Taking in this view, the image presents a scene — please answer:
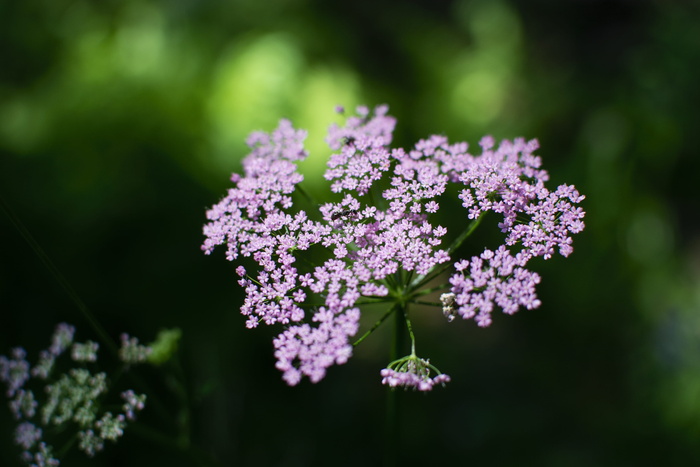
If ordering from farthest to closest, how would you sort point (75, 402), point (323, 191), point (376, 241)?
point (323, 191)
point (75, 402)
point (376, 241)

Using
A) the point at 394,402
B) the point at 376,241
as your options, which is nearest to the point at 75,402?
the point at 394,402

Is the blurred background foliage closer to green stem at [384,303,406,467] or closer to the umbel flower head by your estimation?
green stem at [384,303,406,467]

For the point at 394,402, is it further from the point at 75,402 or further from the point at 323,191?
the point at 323,191

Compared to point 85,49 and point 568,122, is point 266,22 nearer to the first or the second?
point 85,49

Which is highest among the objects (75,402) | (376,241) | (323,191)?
(323,191)

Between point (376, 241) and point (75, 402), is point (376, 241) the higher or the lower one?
the higher one

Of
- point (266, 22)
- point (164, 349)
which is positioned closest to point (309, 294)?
point (164, 349)
